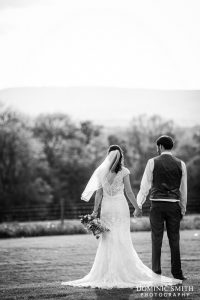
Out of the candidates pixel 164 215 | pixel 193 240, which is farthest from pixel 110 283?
pixel 193 240

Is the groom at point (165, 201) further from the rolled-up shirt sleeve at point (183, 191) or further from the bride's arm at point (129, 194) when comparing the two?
the bride's arm at point (129, 194)

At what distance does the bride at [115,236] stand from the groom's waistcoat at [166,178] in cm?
A: 52

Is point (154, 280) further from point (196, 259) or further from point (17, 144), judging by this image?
point (17, 144)

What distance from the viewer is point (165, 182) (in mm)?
9516

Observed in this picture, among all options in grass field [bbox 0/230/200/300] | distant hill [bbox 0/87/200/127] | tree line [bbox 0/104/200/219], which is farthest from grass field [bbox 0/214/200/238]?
distant hill [bbox 0/87/200/127]

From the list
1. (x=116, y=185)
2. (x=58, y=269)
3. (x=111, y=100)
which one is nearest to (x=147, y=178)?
(x=116, y=185)

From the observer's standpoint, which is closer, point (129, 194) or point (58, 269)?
point (129, 194)

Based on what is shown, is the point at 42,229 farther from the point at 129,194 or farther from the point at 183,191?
the point at 183,191

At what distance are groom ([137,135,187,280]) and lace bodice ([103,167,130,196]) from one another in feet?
1.58

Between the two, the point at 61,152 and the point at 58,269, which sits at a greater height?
the point at 61,152

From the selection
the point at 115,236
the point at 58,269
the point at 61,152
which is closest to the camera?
the point at 115,236

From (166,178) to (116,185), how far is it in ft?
2.95

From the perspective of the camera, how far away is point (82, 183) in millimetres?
59812

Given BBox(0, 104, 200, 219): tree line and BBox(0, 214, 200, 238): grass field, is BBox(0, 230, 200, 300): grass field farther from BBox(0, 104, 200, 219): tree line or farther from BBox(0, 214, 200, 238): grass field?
BBox(0, 104, 200, 219): tree line
